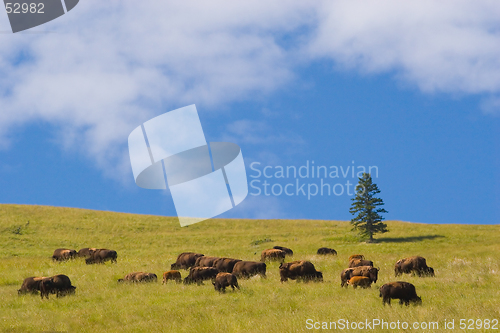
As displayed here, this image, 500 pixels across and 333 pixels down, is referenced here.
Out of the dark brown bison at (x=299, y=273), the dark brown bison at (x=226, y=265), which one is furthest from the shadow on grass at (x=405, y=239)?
the dark brown bison at (x=299, y=273)

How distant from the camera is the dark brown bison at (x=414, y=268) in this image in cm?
2088

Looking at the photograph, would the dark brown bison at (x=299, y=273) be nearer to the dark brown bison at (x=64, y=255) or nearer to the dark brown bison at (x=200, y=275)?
the dark brown bison at (x=200, y=275)

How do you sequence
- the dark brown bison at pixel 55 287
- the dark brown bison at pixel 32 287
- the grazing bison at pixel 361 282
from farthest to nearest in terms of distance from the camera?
1. the dark brown bison at pixel 32 287
2. the dark brown bison at pixel 55 287
3. the grazing bison at pixel 361 282

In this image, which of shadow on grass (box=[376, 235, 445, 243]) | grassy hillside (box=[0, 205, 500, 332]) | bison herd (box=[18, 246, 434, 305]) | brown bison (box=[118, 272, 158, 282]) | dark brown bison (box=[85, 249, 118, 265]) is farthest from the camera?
shadow on grass (box=[376, 235, 445, 243])

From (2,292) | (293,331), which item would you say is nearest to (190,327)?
(293,331)

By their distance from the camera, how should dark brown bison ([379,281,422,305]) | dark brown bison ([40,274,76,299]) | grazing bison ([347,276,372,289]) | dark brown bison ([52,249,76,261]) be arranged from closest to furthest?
dark brown bison ([379,281,422,305])
grazing bison ([347,276,372,289])
dark brown bison ([40,274,76,299])
dark brown bison ([52,249,76,261])

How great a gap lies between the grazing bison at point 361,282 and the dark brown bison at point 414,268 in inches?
156

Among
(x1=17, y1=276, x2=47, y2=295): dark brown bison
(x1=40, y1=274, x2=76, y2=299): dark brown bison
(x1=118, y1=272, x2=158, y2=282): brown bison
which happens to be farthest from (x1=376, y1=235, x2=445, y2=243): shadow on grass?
(x1=17, y1=276, x2=47, y2=295): dark brown bison

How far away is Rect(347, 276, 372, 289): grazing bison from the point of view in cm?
1785

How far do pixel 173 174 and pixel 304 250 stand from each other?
20965 mm

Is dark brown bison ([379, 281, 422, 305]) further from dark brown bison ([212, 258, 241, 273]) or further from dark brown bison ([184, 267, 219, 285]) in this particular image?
dark brown bison ([212, 258, 241, 273])

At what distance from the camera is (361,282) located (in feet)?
58.8

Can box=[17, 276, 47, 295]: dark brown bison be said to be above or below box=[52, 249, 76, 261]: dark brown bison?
below

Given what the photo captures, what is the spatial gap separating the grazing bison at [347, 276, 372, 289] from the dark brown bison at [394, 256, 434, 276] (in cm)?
397
